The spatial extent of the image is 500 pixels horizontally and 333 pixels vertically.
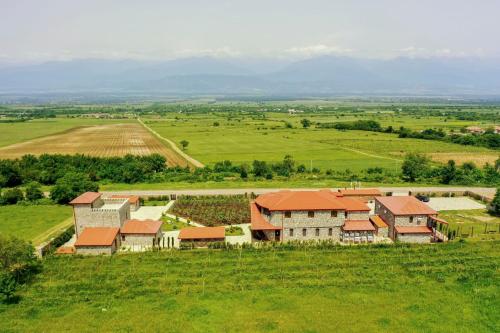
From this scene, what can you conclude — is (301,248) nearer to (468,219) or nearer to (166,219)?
(166,219)

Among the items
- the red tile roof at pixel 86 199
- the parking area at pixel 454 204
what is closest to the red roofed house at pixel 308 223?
the red tile roof at pixel 86 199

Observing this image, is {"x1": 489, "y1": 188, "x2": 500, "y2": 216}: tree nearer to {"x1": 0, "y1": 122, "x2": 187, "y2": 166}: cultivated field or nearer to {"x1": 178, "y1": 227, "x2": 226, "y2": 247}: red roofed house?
{"x1": 178, "y1": 227, "x2": 226, "y2": 247}: red roofed house

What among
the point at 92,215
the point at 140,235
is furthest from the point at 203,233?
the point at 92,215

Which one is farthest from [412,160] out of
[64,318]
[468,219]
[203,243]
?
[64,318]

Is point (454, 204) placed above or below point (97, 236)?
below

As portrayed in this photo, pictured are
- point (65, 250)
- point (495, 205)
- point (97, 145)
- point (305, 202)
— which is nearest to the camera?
point (65, 250)

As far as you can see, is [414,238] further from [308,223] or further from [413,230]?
[308,223]
